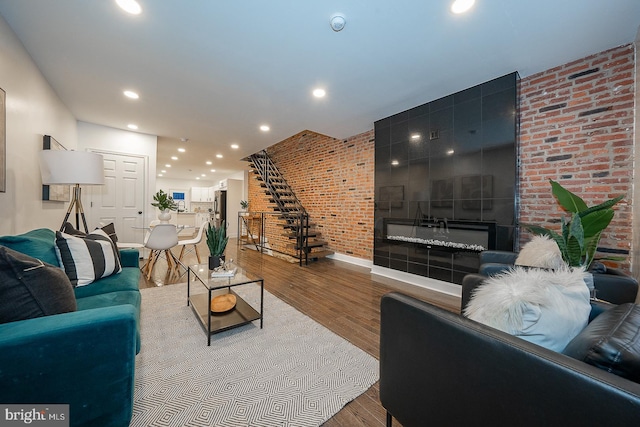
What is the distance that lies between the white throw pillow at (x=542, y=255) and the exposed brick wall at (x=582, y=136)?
0.77 metres

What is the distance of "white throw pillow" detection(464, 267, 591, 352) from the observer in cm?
86

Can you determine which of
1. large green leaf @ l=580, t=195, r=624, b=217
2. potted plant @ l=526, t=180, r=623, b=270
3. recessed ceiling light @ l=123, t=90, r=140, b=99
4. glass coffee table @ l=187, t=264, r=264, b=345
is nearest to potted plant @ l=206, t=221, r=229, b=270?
glass coffee table @ l=187, t=264, r=264, b=345

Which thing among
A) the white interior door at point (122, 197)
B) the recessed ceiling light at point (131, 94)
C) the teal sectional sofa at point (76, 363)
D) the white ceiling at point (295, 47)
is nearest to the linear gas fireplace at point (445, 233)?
the white ceiling at point (295, 47)

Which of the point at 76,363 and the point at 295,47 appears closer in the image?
the point at 76,363

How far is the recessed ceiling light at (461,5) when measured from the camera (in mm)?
1754

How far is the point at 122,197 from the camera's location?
471 cm

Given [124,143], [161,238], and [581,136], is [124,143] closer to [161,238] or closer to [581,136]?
[161,238]

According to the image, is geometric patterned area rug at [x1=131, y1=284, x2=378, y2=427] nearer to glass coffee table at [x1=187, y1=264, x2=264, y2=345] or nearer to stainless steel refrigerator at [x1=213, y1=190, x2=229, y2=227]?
glass coffee table at [x1=187, y1=264, x2=264, y2=345]

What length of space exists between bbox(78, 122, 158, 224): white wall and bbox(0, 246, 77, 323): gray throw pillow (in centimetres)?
444

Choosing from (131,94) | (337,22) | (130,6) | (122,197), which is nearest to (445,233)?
(337,22)

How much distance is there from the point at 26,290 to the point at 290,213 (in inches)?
172

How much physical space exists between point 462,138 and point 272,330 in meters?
3.08

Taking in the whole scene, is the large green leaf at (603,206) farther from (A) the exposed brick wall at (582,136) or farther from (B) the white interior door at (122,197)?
(B) the white interior door at (122,197)

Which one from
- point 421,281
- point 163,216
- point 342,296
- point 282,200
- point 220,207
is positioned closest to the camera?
point 342,296
